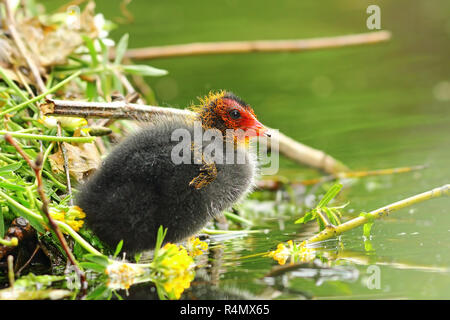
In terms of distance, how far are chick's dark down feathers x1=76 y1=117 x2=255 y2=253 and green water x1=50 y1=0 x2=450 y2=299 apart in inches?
9.7

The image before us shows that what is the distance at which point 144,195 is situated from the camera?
2408 millimetres

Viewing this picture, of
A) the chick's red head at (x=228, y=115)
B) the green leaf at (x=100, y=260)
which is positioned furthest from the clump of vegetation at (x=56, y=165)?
the chick's red head at (x=228, y=115)

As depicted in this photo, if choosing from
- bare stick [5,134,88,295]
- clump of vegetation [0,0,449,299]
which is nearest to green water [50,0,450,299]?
clump of vegetation [0,0,449,299]

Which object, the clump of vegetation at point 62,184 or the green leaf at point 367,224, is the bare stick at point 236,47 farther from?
the green leaf at point 367,224

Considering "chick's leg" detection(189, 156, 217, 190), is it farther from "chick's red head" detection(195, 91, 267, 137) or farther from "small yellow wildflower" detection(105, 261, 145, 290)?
"small yellow wildflower" detection(105, 261, 145, 290)

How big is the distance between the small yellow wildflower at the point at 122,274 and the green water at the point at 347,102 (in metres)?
0.28

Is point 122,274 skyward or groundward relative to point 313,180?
groundward

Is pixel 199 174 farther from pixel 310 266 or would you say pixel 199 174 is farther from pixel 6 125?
pixel 6 125

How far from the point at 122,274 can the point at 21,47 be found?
5.90 feet

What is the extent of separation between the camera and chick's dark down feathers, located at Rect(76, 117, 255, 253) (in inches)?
95.0

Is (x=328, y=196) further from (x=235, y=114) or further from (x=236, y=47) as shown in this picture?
(x=236, y=47)

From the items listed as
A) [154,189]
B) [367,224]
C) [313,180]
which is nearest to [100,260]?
[154,189]

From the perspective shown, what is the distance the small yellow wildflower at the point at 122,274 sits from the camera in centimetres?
220
